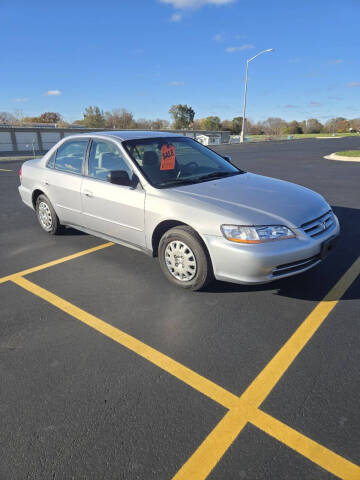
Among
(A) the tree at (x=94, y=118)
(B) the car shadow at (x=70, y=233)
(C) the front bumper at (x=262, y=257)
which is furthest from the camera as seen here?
(A) the tree at (x=94, y=118)

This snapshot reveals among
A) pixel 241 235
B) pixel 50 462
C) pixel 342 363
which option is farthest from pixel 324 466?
pixel 241 235

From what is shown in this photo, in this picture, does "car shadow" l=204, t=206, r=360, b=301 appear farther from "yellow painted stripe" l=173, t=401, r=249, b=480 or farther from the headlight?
"yellow painted stripe" l=173, t=401, r=249, b=480

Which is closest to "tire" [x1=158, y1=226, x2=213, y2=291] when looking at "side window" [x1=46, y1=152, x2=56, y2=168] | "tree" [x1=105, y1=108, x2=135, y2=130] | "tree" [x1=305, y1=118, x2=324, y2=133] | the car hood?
the car hood

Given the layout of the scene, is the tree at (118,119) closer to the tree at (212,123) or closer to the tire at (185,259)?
the tree at (212,123)

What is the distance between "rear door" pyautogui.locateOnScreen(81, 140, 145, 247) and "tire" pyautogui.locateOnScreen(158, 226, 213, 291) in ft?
1.31

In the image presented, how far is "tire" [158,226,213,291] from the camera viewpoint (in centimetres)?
334

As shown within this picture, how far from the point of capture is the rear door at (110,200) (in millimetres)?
3863

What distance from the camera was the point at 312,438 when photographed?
193 centimetres

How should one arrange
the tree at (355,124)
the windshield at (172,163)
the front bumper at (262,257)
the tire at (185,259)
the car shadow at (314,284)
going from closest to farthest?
the front bumper at (262,257) → the tire at (185,259) → the car shadow at (314,284) → the windshield at (172,163) → the tree at (355,124)

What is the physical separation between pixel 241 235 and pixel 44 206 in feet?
11.9

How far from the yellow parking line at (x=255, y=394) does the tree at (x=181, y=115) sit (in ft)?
343

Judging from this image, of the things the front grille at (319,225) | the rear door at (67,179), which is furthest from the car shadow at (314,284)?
the rear door at (67,179)

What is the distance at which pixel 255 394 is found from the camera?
7.39 ft

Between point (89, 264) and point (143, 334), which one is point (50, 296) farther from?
point (143, 334)
